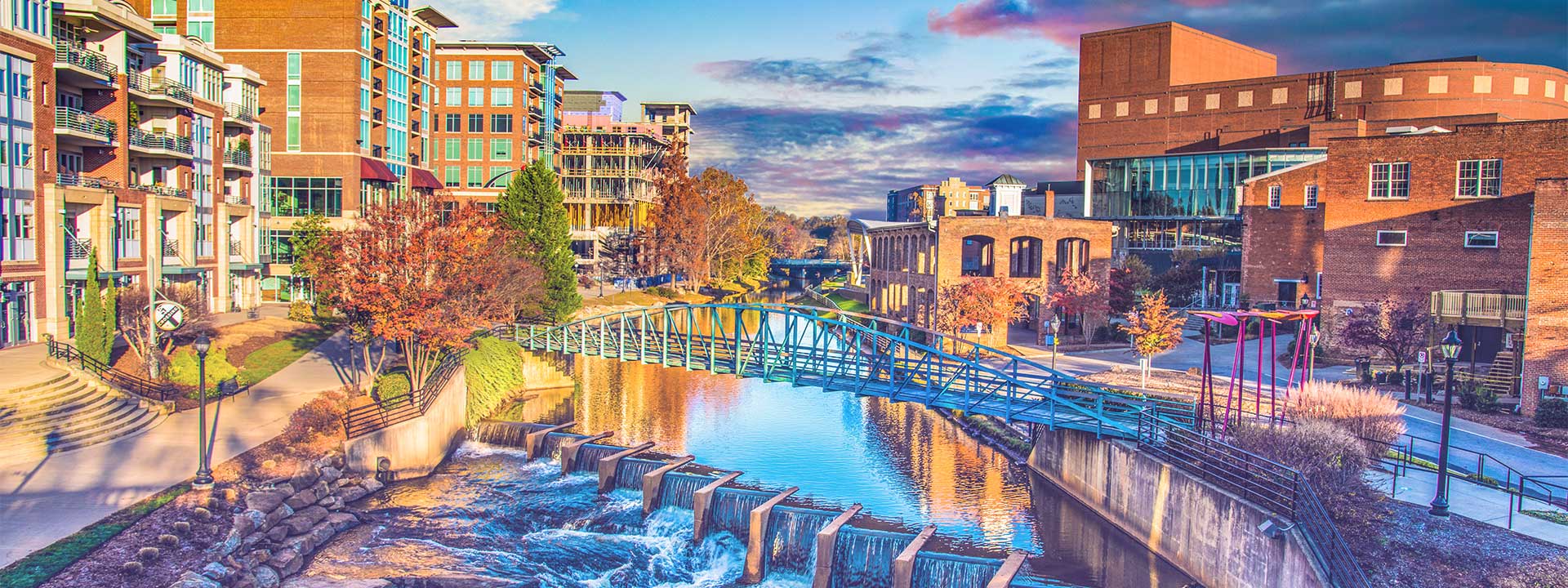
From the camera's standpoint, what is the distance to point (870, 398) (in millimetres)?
41312

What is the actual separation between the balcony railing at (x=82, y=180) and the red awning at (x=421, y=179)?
102ft

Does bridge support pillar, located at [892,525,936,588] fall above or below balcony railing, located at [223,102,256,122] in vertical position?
below

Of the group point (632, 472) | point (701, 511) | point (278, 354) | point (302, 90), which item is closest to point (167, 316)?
point (278, 354)

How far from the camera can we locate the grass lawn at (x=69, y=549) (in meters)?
15.4

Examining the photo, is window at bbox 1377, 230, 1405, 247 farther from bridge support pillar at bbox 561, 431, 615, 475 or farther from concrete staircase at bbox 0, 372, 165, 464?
concrete staircase at bbox 0, 372, 165, 464

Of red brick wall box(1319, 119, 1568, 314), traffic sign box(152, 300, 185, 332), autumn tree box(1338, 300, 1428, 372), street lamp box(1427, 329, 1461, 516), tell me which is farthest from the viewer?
red brick wall box(1319, 119, 1568, 314)

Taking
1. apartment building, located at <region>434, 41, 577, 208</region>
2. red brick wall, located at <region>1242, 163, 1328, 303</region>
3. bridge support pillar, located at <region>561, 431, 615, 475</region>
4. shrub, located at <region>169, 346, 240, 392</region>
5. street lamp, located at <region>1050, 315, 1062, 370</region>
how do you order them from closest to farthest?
bridge support pillar, located at <region>561, 431, 615, 475</region> → shrub, located at <region>169, 346, 240, 392</region> → street lamp, located at <region>1050, 315, 1062, 370</region> → red brick wall, located at <region>1242, 163, 1328, 303</region> → apartment building, located at <region>434, 41, 577, 208</region>

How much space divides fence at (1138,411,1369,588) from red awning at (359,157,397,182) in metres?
53.7

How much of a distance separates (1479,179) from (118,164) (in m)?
53.6

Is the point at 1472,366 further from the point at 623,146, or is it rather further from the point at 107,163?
the point at 623,146

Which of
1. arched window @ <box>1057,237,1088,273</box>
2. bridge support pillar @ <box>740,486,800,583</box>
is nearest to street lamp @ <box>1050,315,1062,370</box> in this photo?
arched window @ <box>1057,237,1088,273</box>

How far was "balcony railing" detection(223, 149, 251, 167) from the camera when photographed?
170 feet

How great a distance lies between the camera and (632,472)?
1059 inches

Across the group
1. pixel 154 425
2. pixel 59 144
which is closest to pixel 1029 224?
pixel 154 425
